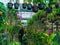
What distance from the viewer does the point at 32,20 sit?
2.34 meters

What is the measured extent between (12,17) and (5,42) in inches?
11.0

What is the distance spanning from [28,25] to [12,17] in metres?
0.25

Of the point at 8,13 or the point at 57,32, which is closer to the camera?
the point at 57,32

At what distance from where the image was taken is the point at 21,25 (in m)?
2.41

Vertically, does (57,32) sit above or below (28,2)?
below

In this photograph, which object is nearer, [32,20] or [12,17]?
[32,20]

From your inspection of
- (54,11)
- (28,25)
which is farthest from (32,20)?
(54,11)

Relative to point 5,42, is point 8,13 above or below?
above

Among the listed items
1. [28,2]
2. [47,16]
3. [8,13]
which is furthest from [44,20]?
[8,13]

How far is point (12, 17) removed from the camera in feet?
8.30

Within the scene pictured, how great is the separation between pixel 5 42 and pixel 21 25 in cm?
22

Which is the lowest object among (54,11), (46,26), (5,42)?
(5,42)

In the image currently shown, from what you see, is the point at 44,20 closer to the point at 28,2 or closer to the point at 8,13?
the point at 28,2

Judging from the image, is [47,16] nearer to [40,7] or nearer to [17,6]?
[40,7]
